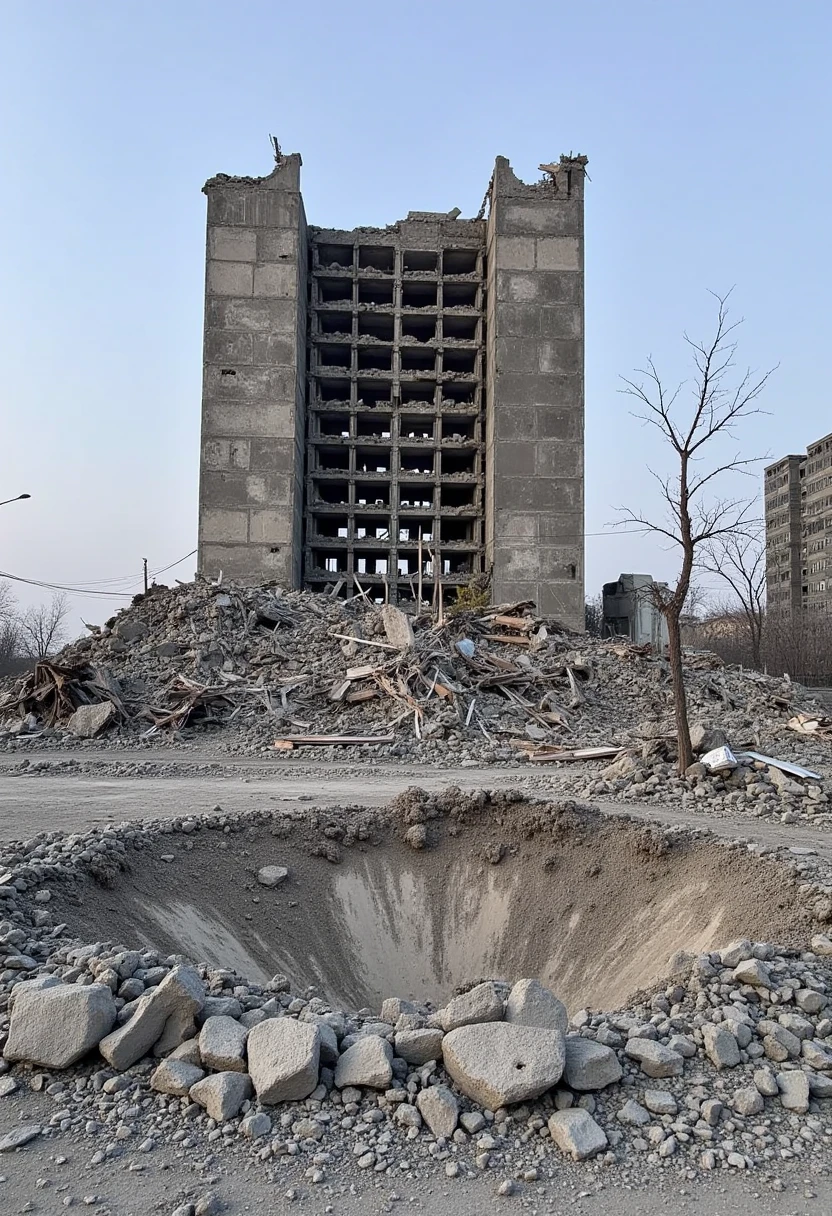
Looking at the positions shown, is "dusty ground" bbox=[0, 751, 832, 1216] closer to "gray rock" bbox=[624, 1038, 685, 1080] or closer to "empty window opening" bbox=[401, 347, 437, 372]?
"gray rock" bbox=[624, 1038, 685, 1080]

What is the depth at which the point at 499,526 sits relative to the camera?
35125 millimetres

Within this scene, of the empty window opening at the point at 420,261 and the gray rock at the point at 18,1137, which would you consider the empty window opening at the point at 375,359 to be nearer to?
the empty window opening at the point at 420,261

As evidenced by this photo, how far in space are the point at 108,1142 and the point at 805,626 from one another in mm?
45529

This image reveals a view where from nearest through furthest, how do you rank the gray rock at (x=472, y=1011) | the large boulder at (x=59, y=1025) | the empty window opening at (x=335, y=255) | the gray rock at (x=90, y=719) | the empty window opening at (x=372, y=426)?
the large boulder at (x=59, y=1025) < the gray rock at (x=472, y=1011) < the gray rock at (x=90, y=719) < the empty window opening at (x=372, y=426) < the empty window opening at (x=335, y=255)

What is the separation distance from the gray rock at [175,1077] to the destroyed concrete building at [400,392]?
30.1 metres

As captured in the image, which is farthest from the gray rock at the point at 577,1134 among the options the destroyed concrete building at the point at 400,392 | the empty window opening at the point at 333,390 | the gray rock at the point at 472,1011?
the empty window opening at the point at 333,390

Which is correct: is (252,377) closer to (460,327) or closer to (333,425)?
(333,425)

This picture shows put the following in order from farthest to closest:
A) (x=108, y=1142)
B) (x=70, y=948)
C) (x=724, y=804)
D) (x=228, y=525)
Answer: (x=228, y=525)
(x=724, y=804)
(x=70, y=948)
(x=108, y=1142)

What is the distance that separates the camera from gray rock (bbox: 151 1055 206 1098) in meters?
3.34

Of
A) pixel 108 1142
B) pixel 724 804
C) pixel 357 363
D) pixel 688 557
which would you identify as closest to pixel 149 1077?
pixel 108 1142

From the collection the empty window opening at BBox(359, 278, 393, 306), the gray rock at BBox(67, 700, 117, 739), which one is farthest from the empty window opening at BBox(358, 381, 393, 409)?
the gray rock at BBox(67, 700, 117, 739)

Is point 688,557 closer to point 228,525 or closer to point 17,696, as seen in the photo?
point 17,696

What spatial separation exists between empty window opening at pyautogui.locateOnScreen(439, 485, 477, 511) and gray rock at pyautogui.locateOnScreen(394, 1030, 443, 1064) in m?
34.1

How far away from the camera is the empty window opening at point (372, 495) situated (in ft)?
121
